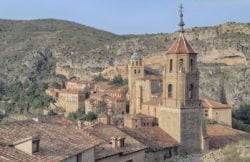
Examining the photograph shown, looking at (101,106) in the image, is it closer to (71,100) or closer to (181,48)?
(71,100)

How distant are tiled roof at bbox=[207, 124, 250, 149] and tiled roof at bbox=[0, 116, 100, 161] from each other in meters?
18.0

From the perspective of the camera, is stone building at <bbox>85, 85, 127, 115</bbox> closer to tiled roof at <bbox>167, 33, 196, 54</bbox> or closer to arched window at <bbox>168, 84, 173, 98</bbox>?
arched window at <bbox>168, 84, 173, 98</bbox>

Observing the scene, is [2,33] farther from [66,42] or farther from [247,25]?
[247,25]

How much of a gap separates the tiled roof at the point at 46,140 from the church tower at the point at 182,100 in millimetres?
13932

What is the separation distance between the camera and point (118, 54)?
125 m

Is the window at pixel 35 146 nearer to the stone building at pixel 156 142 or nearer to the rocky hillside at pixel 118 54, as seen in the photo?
the stone building at pixel 156 142

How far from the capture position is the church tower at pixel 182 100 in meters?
31.5

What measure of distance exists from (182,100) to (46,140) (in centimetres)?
1690

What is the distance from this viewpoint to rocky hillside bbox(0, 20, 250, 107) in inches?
3590

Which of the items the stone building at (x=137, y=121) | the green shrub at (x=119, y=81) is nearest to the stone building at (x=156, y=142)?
the stone building at (x=137, y=121)

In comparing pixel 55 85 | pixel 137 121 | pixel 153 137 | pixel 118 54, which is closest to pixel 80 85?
pixel 55 85

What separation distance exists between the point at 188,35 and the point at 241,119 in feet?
189

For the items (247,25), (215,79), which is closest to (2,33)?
(247,25)

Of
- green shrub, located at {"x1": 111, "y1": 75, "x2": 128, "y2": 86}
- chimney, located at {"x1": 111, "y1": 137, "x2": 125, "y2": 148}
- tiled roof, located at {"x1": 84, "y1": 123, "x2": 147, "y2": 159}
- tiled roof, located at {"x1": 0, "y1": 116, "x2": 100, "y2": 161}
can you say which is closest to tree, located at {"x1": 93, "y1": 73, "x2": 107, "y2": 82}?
green shrub, located at {"x1": 111, "y1": 75, "x2": 128, "y2": 86}
